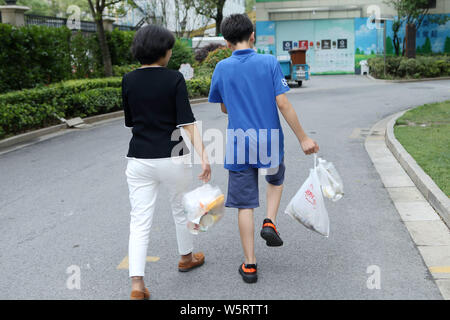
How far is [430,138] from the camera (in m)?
8.58

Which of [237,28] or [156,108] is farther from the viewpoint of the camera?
[237,28]

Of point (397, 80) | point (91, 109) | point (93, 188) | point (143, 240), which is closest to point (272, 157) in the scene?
point (143, 240)

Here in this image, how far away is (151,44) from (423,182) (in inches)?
152

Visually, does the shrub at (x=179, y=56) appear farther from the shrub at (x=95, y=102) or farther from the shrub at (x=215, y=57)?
the shrub at (x=95, y=102)

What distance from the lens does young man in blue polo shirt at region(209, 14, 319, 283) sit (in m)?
3.56

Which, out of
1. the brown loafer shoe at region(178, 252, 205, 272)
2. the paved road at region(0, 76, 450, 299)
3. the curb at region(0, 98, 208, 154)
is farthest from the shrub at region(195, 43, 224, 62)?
the brown loafer shoe at region(178, 252, 205, 272)

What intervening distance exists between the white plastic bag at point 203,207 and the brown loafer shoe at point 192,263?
0.49 meters

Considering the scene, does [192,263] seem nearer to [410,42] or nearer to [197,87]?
[197,87]

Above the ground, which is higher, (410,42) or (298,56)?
(410,42)

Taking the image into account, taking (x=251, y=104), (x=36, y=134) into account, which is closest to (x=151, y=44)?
(x=251, y=104)

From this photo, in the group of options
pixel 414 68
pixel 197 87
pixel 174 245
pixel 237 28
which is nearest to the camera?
pixel 237 28

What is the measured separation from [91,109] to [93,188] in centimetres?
759

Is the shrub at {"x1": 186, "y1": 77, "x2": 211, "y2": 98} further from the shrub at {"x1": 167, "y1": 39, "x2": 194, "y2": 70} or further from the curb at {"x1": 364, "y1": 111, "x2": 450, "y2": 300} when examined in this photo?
the curb at {"x1": 364, "y1": 111, "x2": 450, "y2": 300}

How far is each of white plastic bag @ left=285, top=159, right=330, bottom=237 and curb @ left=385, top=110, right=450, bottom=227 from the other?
166 centimetres
